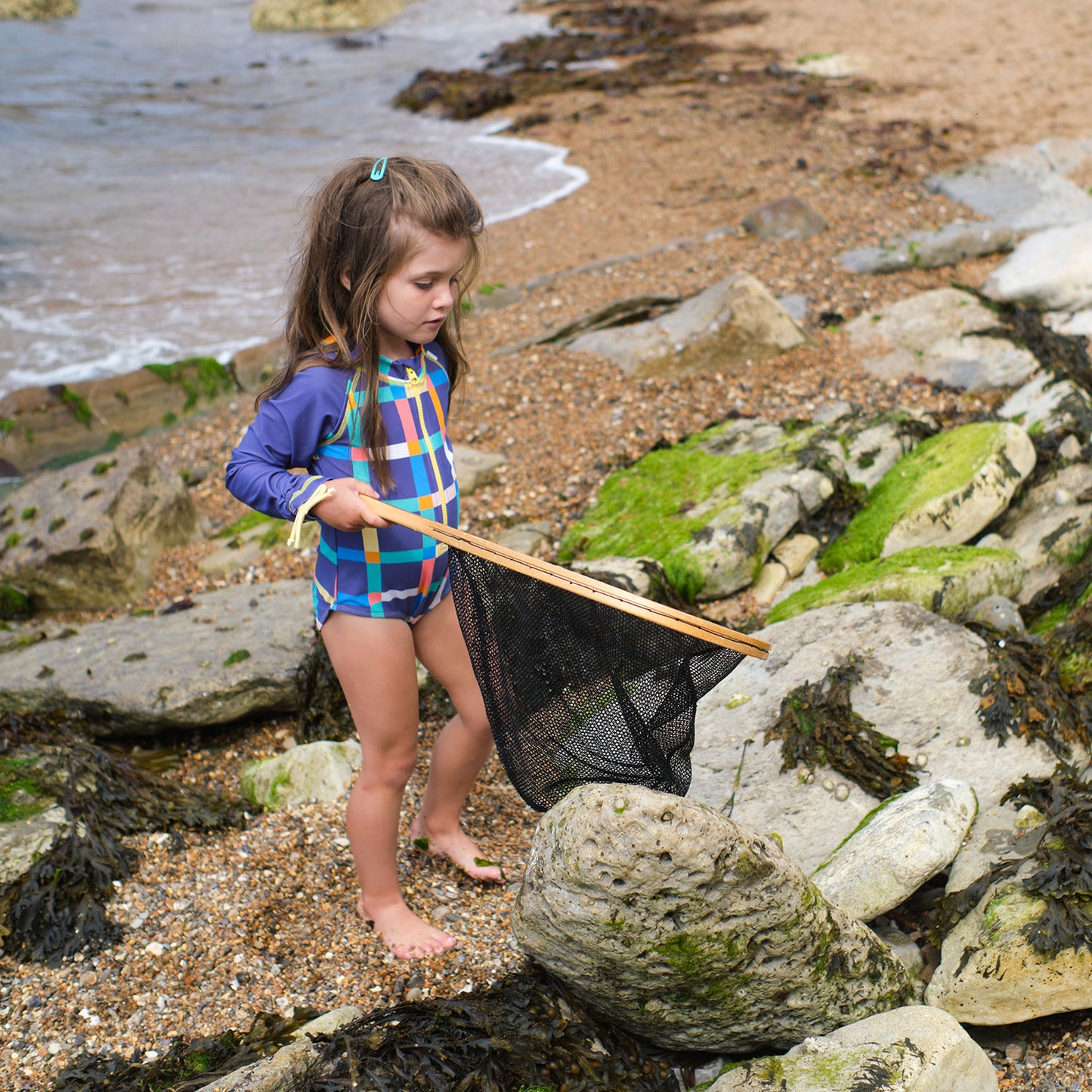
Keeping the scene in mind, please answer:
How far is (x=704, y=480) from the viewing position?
5.87 m

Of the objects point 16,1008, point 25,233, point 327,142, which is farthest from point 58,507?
point 327,142

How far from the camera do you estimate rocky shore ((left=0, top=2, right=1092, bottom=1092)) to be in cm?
327

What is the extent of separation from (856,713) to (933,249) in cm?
636

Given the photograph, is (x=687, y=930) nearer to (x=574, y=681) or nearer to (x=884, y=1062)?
(x=884, y=1062)

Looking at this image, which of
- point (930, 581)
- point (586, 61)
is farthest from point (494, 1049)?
point (586, 61)

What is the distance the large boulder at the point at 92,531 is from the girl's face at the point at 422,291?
4.21 metres

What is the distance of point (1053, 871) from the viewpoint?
118 inches

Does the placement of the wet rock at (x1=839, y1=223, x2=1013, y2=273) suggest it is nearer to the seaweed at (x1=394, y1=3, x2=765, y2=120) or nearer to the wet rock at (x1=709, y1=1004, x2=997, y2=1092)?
the wet rock at (x1=709, y1=1004, x2=997, y2=1092)

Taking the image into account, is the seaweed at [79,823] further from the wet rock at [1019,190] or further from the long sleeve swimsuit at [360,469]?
the wet rock at [1019,190]

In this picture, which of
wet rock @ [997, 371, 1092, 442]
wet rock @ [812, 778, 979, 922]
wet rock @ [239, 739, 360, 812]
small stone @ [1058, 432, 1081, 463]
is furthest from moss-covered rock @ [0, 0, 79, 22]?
wet rock @ [812, 778, 979, 922]

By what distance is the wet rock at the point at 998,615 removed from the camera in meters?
4.22

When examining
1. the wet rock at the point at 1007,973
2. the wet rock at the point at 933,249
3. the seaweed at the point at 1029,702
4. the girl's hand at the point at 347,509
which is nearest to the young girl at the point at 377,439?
the girl's hand at the point at 347,509

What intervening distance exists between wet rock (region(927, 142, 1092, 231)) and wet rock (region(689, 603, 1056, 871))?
23.8 feet

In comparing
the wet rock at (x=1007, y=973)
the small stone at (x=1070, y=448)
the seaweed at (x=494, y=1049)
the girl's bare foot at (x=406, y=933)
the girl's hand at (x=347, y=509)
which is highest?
the girl's hand at (x=347, y=509)
